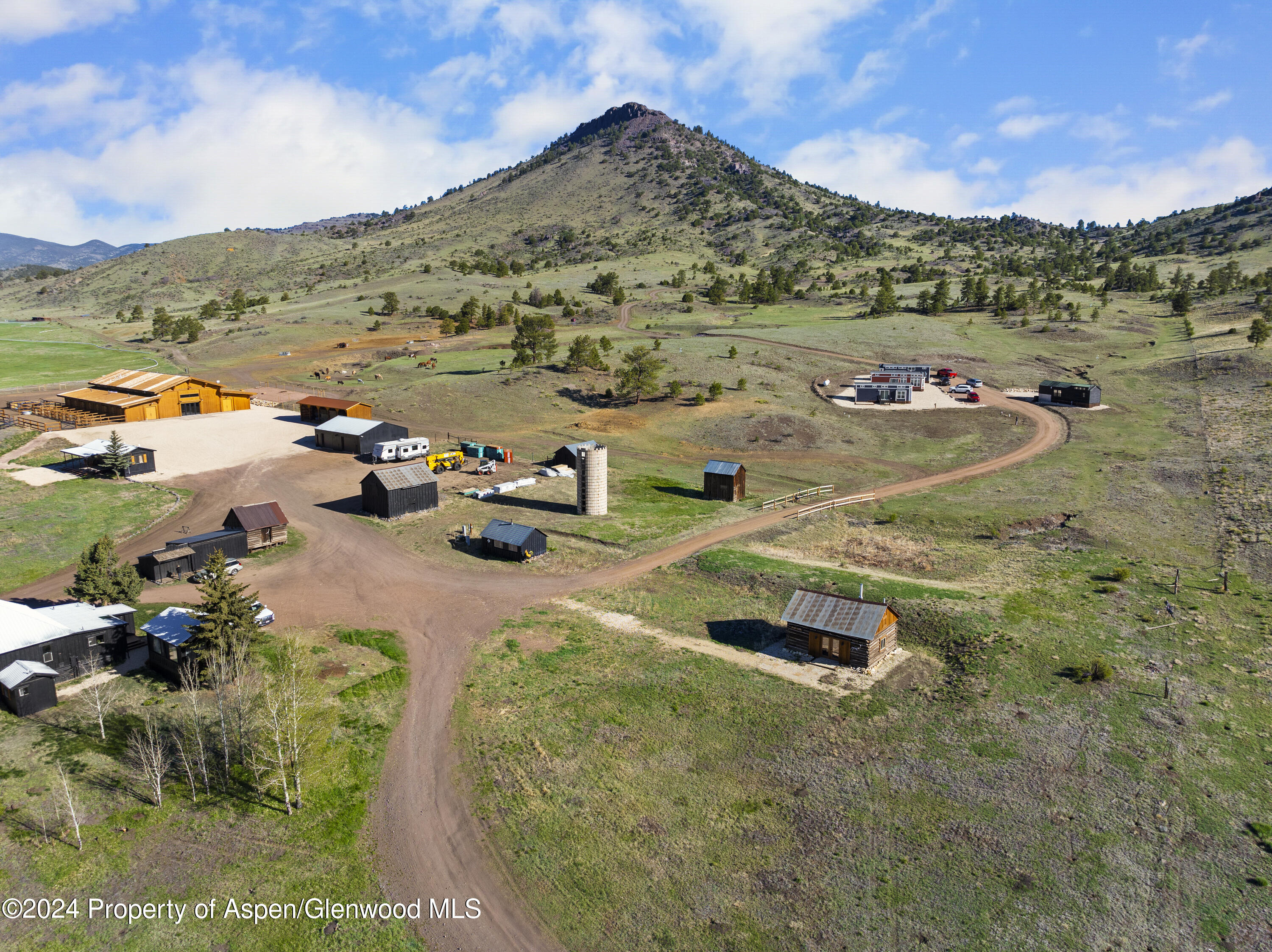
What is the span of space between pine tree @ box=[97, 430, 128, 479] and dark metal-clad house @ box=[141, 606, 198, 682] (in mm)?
40064

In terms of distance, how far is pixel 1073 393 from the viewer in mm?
105562

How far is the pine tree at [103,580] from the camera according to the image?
131 feet

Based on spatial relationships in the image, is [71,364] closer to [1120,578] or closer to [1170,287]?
[1120,578]

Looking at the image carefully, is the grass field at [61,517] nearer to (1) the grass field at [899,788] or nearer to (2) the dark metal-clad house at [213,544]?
(2) the dark metal-clad house at [213,544]

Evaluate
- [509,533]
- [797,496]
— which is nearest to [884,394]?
[797,496]

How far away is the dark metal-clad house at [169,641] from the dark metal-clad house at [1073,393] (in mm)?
111548

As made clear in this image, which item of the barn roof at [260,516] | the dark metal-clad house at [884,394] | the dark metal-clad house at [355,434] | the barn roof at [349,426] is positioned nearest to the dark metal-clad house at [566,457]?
the dark metal-clad house at [355,434]

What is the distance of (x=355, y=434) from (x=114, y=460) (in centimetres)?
2272

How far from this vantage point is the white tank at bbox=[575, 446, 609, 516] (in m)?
64.9

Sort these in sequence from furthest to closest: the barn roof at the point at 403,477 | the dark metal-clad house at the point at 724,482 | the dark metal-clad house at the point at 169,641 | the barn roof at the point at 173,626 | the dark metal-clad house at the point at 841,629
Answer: the dark metal-clad house at the point at 724,482
the barn roof at the point at 403,477
the dark metal-clad house at the point at 841,629
the barn roof at the point at 173,626
the dark metal-clad house at the point at 169,641

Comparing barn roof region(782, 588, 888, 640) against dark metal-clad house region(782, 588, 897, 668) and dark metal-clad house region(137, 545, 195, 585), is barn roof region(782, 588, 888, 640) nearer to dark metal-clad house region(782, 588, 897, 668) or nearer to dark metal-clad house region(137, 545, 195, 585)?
dark metal-clad house region(782, 588, 897, 668)

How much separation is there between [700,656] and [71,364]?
490 feet

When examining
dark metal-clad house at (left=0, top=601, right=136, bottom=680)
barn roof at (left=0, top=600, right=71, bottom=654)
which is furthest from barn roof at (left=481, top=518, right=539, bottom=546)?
barn roof at (left=0, top=600, right=71, bottom=654)

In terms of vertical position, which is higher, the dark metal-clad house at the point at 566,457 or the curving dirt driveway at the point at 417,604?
the dark metal-clad house at the point at 566,457
